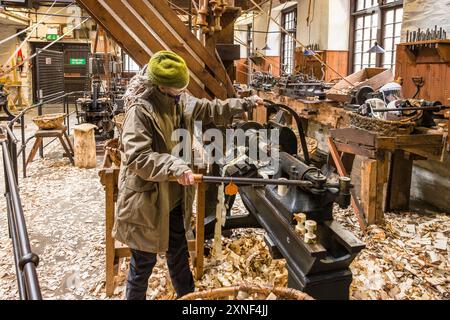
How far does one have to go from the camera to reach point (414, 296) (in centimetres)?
291

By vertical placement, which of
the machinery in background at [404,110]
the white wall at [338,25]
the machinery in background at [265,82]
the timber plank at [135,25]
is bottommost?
the machinery in background at [404,110]

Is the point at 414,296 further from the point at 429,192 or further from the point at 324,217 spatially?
the point at 429,192

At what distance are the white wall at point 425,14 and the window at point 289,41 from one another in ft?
21.8

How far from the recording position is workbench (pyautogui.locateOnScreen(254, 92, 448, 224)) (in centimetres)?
373

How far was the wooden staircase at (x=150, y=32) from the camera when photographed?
3030 mm

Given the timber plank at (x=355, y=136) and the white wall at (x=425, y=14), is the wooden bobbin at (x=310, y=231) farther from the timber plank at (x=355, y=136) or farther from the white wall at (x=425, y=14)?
the white wall at (x=425, y=14)

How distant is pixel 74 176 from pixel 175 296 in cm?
380

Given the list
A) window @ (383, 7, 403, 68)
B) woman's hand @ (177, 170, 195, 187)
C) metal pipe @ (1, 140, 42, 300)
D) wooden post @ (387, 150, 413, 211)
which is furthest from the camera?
window @ (383, 7, 403, 68)

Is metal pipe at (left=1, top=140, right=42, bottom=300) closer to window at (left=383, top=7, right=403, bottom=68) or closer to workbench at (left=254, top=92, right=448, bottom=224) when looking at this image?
workbench at (left=254, top=92, right=448, bottom=224)

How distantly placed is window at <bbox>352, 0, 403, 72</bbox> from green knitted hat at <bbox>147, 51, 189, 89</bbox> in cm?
618

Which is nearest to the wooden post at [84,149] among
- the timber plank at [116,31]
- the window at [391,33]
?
the timber plank at [116,31]

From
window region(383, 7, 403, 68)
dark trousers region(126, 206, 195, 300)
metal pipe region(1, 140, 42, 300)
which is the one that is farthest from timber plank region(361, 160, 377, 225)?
window region(383, 7, 403, 68)

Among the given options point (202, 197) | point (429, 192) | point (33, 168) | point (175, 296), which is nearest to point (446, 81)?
point (429, 192)

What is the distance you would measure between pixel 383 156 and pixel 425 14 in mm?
2762
